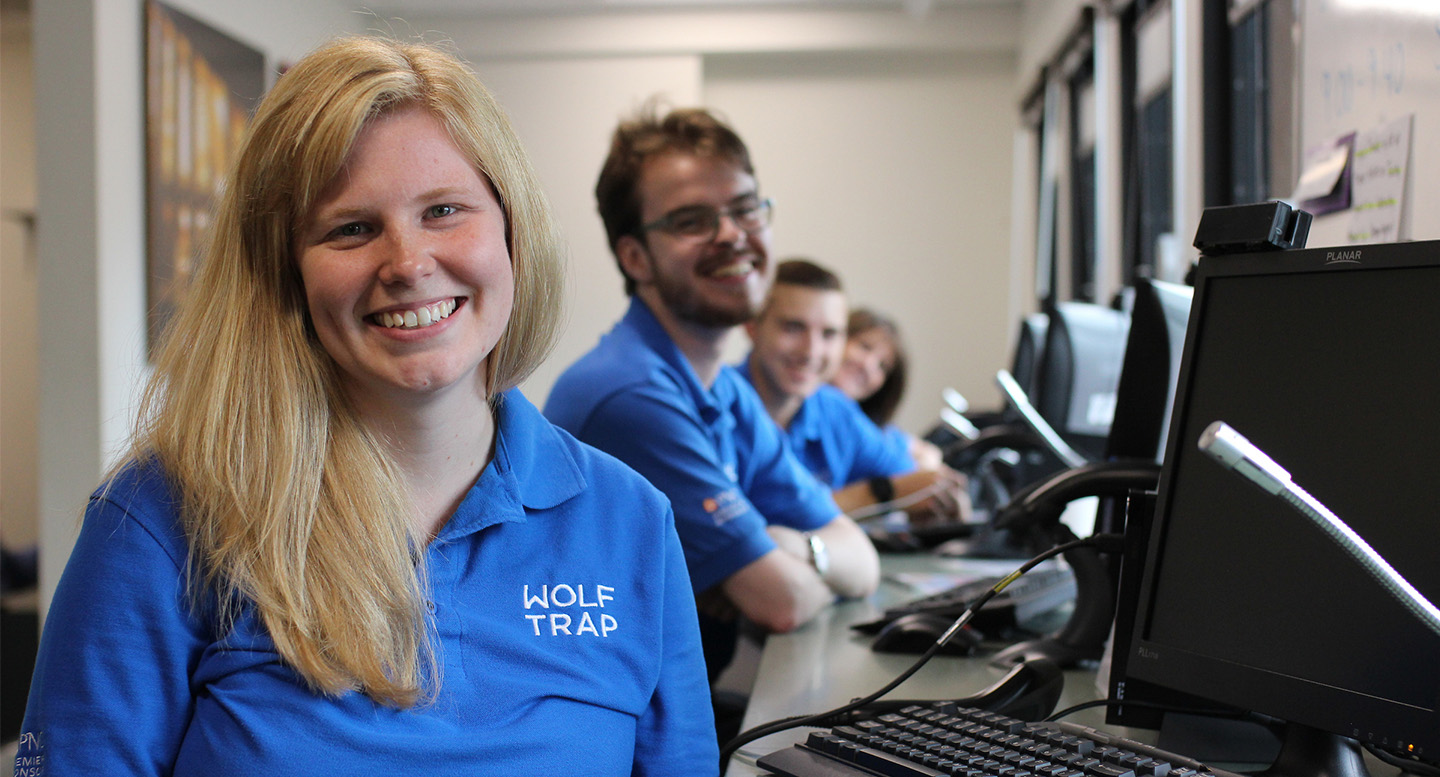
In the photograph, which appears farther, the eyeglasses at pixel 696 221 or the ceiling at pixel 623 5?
the ceiling at pixel 623 5

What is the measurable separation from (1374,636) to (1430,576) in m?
0.07

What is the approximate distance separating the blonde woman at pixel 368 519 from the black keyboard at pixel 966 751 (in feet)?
0.57

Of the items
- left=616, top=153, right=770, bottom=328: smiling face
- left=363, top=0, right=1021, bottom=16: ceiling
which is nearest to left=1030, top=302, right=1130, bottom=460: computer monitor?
left=616, top=153, right=770, bottom=328: smiling face

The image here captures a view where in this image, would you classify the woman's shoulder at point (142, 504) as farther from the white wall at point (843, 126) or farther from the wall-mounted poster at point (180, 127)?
the white wall at point (843, 126)

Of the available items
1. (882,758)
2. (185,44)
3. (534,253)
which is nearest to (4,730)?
(185,44)

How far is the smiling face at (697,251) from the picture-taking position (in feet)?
6.15

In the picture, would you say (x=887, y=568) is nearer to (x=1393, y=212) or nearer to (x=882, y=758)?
(x=1393, y=212)

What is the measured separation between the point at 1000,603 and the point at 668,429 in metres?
0.55

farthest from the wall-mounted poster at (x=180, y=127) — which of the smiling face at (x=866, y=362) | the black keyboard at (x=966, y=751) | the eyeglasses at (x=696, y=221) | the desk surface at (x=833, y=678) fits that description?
the black keyboard at (x=966, y=751)

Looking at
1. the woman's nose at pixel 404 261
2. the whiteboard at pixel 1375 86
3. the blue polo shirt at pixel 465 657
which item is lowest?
the blue polo shirt at pixel 465 657

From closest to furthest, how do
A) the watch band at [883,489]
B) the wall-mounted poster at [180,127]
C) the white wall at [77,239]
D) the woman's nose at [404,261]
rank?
the woman's nose at [404,261], the watch band at [883,489], the white wall at [77,239], the wall-mounted poster at [180,127]

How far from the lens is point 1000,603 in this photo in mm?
1512

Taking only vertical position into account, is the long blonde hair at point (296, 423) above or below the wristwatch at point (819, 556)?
above

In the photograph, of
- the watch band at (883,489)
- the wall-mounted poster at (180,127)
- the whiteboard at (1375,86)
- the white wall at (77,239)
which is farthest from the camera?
the wall-mounted poster at (180,127)
